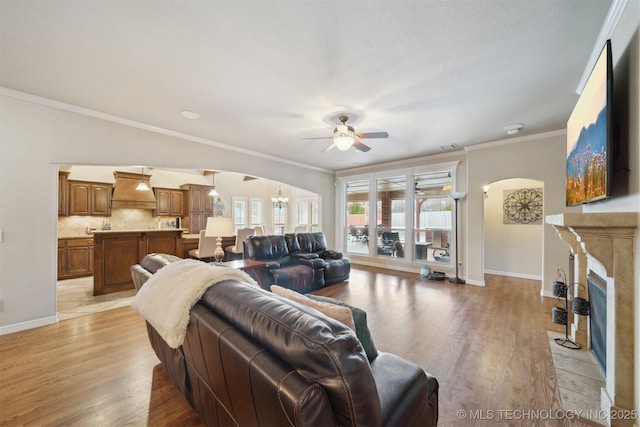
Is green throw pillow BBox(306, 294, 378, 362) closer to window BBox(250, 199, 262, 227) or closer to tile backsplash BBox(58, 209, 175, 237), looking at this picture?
tile backsplash BBox(58, 209, 175, 237)

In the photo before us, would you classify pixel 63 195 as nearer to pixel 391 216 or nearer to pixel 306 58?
pixel 306 58

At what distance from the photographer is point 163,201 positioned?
7.49m

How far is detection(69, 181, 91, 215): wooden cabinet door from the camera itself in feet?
18.8

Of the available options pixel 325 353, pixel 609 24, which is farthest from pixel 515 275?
pixel 325 353

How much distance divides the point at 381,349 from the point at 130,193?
7.25 meters

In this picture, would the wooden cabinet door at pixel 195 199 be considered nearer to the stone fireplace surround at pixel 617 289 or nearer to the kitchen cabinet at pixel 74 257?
the kitchen cabinet at pixel 74 257

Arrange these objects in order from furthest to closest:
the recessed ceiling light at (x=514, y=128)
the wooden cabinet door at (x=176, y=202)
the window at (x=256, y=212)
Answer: the window at (x=256, y=212) < the wooden cabinet door at (x=176, y=202) < the recessed ceiling light at (x=514, y=128)

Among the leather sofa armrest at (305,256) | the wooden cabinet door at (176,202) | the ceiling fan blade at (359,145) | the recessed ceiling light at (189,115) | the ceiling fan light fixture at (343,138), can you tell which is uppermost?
the recessed ceiling light at (189,115)

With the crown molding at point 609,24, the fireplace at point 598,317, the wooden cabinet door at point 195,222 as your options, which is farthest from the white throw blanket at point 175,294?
the wooden cabinet door at point 195,222

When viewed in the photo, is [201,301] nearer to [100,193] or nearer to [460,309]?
[460,309]

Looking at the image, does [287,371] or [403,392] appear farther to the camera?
[403,392]

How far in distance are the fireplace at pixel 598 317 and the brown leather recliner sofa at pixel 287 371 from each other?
68.5 inches

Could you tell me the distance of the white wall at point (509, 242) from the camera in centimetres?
513

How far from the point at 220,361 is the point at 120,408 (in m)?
1.40
